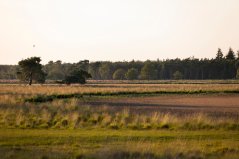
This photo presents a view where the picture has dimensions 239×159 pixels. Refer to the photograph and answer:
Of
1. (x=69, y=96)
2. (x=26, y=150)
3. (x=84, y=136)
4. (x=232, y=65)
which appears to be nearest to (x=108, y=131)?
(x=84, y=136)

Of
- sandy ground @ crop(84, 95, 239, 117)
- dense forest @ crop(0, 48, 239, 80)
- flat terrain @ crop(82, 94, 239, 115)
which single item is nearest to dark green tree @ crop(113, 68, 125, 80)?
dense forest @ crop(0, 48, 239, 80)

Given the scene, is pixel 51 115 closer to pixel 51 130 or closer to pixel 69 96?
pixel 51 130

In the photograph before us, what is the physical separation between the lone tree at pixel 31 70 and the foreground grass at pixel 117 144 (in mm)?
57885

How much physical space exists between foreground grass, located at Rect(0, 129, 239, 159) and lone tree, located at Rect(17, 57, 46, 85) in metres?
57.9

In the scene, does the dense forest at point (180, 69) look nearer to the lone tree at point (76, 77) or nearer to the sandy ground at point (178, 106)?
A: the lone tree at point (76, 77)

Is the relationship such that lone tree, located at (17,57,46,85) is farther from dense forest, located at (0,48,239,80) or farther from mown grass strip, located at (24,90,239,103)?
dense forest, located at (0,48,239,80)

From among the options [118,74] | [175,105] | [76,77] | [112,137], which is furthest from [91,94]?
[118,74]

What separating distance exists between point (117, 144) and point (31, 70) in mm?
63808

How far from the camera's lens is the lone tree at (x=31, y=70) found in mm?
76812

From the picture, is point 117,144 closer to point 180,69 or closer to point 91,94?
point 91,94

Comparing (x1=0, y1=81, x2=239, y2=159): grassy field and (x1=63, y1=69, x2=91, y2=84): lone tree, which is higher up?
(x1=63, y1=69, x2=91, y2=84): lone tree

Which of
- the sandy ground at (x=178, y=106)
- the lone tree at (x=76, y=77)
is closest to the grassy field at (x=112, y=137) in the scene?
the sandy ground at (x=178, y=106)

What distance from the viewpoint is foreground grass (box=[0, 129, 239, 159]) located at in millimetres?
14453

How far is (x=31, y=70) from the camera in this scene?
78.2 m
